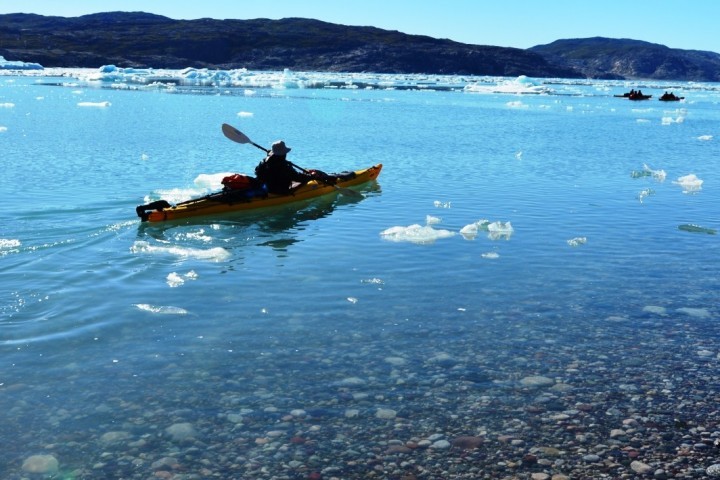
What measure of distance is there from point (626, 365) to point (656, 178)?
1660 cm

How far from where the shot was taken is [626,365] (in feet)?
26.2

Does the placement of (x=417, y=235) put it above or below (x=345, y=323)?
above

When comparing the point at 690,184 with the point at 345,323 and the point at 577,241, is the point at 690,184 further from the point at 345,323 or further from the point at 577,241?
the point at 345,323

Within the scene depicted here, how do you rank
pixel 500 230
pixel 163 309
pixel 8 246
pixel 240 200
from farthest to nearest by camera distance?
pixel 240 200
pixel 500 230
pixel 8 246
pixel 163 309

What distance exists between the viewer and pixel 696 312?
32.3 ft

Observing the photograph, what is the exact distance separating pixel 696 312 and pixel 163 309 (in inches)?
290

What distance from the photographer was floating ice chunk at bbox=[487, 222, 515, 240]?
1427 cm

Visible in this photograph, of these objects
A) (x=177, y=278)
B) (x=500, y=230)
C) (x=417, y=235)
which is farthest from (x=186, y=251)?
(x=500, y=230)

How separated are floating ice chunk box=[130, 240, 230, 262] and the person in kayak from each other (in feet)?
14.5

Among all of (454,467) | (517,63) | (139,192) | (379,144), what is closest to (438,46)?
(517,63)

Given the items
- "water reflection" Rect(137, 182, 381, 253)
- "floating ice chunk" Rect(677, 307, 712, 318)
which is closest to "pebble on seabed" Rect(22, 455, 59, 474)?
"water reflection" Rect(137, 182, 381, 253)

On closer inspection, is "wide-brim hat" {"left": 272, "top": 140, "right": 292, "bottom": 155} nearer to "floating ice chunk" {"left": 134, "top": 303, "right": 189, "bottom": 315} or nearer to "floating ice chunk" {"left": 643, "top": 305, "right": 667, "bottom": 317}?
"floating ice chunk" {"left": 134, "top": 303, "right": 189, "bottom": 315}

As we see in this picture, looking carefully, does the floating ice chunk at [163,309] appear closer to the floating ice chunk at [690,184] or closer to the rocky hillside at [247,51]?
the floating ice chunk at [690,184]

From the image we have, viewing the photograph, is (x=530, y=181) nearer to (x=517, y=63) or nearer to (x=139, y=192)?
(x=139, y=192)
